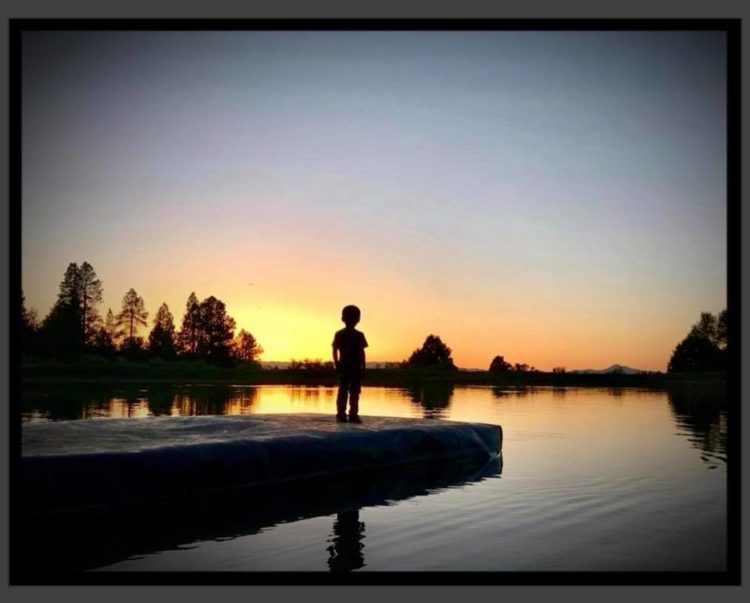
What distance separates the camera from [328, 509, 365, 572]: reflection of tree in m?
6.72

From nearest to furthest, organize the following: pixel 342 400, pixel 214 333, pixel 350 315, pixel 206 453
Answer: pixel 206 453 → pixel 350 315 → pixel 342 400 → pixel 214 333

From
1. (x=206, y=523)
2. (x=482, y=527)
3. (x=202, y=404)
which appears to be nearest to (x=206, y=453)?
(x=206, y=523)

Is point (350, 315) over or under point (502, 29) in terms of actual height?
under

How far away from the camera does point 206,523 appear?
26.1 feet

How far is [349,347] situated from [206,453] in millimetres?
3857

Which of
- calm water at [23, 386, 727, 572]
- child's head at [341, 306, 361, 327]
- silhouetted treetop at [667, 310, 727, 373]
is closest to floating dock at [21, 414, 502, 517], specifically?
calm water at [23, 386, 727, 572]

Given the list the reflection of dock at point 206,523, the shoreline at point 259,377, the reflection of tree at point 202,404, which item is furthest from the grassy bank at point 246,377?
the reflection of dock at point 206,523

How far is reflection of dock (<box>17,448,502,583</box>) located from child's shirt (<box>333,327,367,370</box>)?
198 cm

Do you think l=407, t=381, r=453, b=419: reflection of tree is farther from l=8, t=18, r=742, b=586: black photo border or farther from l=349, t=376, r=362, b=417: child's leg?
l=8, t=18, r=742, b=586: black photo border

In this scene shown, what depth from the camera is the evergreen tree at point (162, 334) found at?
2773 inches

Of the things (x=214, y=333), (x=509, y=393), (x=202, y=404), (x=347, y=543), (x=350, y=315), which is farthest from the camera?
(x=214, y=333)

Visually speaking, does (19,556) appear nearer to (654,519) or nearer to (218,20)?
(218,20)

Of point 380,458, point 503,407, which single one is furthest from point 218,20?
point 503,407

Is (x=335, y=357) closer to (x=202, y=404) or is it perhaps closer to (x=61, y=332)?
(x=202, y=404)
